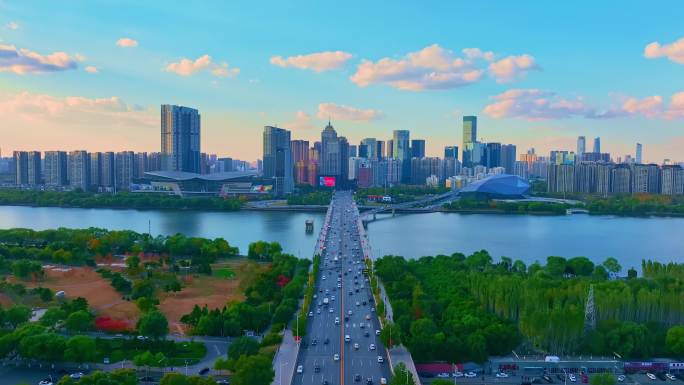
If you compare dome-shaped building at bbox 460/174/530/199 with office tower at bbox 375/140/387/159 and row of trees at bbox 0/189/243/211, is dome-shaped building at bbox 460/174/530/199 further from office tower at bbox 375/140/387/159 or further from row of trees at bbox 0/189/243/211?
office tower at bbox 375/140/387/159

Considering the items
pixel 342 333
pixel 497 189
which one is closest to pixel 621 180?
pixel 497 189

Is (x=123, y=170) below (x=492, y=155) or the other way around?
below

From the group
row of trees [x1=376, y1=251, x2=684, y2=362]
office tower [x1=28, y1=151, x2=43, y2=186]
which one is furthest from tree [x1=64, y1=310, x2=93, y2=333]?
office tower [x1=28, y1=151, x2=43, y2=186]

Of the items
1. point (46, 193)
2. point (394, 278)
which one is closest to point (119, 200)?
point (46, 193)

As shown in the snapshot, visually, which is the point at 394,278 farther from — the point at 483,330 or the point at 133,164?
the point at 133,164

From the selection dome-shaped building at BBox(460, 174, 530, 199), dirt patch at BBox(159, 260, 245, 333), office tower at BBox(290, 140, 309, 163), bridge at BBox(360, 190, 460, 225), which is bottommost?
dirt patch at BBox(159, 260, 245, 333)

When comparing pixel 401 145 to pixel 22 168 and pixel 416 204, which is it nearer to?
pixel 416 204

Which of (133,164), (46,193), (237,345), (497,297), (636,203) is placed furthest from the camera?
(133,164)
